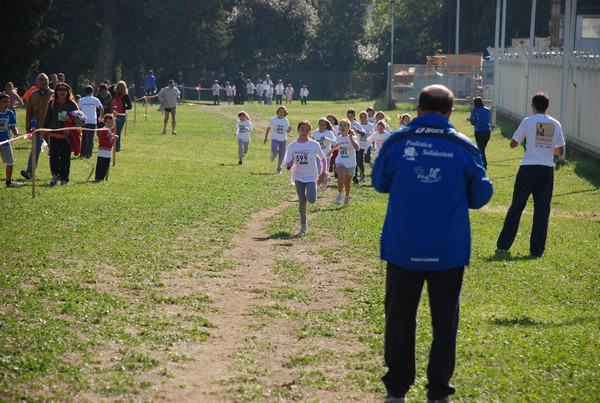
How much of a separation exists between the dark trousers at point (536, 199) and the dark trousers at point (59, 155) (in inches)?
386

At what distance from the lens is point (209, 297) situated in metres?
10.6

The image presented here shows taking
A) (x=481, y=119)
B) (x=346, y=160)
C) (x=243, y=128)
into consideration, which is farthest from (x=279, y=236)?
(x=481, y=119)

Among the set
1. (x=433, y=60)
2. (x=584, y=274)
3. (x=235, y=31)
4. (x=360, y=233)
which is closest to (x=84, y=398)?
(x=584, y=274)

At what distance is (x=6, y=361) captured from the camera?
7.67 metres

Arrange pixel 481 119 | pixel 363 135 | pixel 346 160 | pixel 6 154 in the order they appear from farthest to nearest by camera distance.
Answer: pixel 481 119 → pixel 363 135 → pixel 346 160 → pixel 6 154

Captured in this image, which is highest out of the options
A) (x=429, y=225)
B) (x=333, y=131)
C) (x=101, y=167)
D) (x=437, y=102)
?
(x=437, y=102)

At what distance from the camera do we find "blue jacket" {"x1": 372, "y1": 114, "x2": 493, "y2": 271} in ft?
21.2

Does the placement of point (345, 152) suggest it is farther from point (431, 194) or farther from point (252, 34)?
point (252, 34)

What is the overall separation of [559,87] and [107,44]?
124 ft

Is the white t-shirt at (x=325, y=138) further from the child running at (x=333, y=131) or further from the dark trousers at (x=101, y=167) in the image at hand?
the dark trousers at (x=101, y=167)

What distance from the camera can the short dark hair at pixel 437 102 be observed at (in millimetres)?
6621

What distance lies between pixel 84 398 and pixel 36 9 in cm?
3150

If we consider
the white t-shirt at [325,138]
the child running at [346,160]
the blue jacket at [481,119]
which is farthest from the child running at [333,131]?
the blue jacket at [481,119]

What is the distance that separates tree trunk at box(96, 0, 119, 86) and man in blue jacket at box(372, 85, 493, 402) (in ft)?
191
